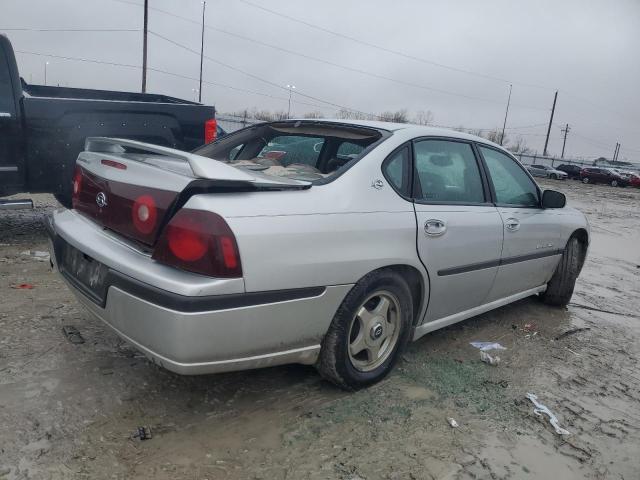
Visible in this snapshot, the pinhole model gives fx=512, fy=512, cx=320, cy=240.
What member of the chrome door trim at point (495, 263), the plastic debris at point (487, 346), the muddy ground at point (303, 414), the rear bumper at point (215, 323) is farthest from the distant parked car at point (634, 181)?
the rear bumper at point (215, 323)

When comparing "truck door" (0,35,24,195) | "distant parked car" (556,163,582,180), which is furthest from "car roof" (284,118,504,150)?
"distant parked car" (556,163,582,180)

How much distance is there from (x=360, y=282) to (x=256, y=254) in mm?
674

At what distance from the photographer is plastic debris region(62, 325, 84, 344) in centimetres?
Result: 327

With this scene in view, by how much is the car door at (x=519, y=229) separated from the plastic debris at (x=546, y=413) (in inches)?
35.9

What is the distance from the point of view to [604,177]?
38.7 meters

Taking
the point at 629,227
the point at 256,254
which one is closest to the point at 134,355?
the point at 256,254

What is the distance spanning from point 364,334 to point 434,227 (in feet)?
2.51

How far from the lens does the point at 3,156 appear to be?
521cm

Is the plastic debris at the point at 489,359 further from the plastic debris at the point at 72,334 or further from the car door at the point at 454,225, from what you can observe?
the plastic debris at the point at 72,334

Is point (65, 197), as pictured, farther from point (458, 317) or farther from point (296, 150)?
point (458, 317)

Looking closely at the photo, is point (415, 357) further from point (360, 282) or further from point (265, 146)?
point (265, 146)

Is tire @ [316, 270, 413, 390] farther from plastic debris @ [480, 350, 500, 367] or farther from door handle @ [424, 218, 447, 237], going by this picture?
plastic debris @ [480, 350, 500, 367]

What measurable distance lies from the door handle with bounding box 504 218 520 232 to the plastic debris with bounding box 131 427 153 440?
2.67 metres

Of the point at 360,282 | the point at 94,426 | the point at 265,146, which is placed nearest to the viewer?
the point at 94,426
